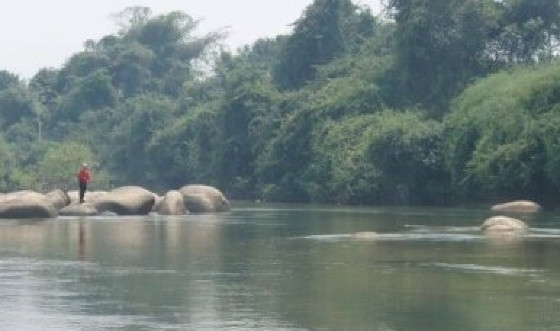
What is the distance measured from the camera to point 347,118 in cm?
6981

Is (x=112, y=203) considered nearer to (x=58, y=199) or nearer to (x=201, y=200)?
(x=58, y=199)

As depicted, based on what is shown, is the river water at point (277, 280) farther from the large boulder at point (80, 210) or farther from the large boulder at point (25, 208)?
the large boulder at point (80, 210)

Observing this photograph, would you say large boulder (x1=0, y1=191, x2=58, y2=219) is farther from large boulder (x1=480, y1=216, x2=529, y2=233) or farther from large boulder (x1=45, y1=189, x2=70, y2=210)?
large boulder (x1=480, y1=216, x2=529, y2=233)

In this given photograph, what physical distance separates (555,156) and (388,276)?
97.8ft

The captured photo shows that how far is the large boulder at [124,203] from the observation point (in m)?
42.5

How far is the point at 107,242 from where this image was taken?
2703 centimetres

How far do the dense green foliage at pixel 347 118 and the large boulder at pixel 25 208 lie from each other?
65.2 ft

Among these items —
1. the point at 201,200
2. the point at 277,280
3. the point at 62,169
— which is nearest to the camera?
the point at 277,280

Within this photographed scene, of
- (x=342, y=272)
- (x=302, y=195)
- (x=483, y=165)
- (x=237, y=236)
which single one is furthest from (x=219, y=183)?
(x=342, y=272)

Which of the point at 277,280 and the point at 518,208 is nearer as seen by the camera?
the point at 277,280

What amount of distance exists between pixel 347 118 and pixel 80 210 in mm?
30856

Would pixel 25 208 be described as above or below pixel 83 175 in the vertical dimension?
below

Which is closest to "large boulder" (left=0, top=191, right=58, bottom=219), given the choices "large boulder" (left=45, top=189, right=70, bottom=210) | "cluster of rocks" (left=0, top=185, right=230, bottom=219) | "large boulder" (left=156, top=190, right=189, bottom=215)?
"cluster of rocks" (left=0, top=185, right=230, bottom=219)

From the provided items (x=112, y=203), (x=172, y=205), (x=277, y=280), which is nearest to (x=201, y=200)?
(x=172, y=205)
